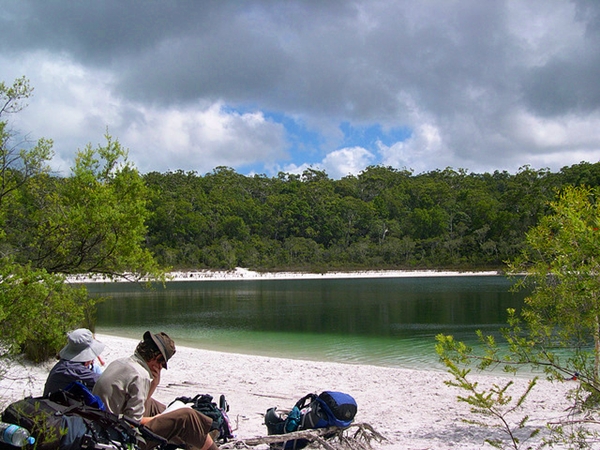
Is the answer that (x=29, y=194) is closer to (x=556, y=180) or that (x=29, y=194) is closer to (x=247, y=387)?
(x=247, y=387)

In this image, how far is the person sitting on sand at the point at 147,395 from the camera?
3.45 meters

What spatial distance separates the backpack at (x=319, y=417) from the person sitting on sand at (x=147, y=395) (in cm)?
86

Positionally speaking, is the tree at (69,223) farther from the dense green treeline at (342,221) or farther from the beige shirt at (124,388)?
the dense green treeline at (342,221)

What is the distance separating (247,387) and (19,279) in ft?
15.9

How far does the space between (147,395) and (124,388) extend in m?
0.21

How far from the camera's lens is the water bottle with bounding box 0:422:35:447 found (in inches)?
102

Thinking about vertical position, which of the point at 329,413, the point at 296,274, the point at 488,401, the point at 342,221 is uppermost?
the point at 342,221

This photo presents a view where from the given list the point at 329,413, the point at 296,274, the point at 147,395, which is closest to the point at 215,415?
the point at 147,395

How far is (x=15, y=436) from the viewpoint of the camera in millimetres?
2605

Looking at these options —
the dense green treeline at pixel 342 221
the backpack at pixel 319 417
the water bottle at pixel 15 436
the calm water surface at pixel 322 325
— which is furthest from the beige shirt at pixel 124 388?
the dense green treeline at pixel 342 221

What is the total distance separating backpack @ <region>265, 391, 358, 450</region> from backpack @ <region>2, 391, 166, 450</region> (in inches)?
53.2

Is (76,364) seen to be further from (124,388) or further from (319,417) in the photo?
(319,417)

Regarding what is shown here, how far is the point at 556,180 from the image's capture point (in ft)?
254

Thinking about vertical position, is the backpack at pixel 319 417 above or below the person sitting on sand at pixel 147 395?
below
